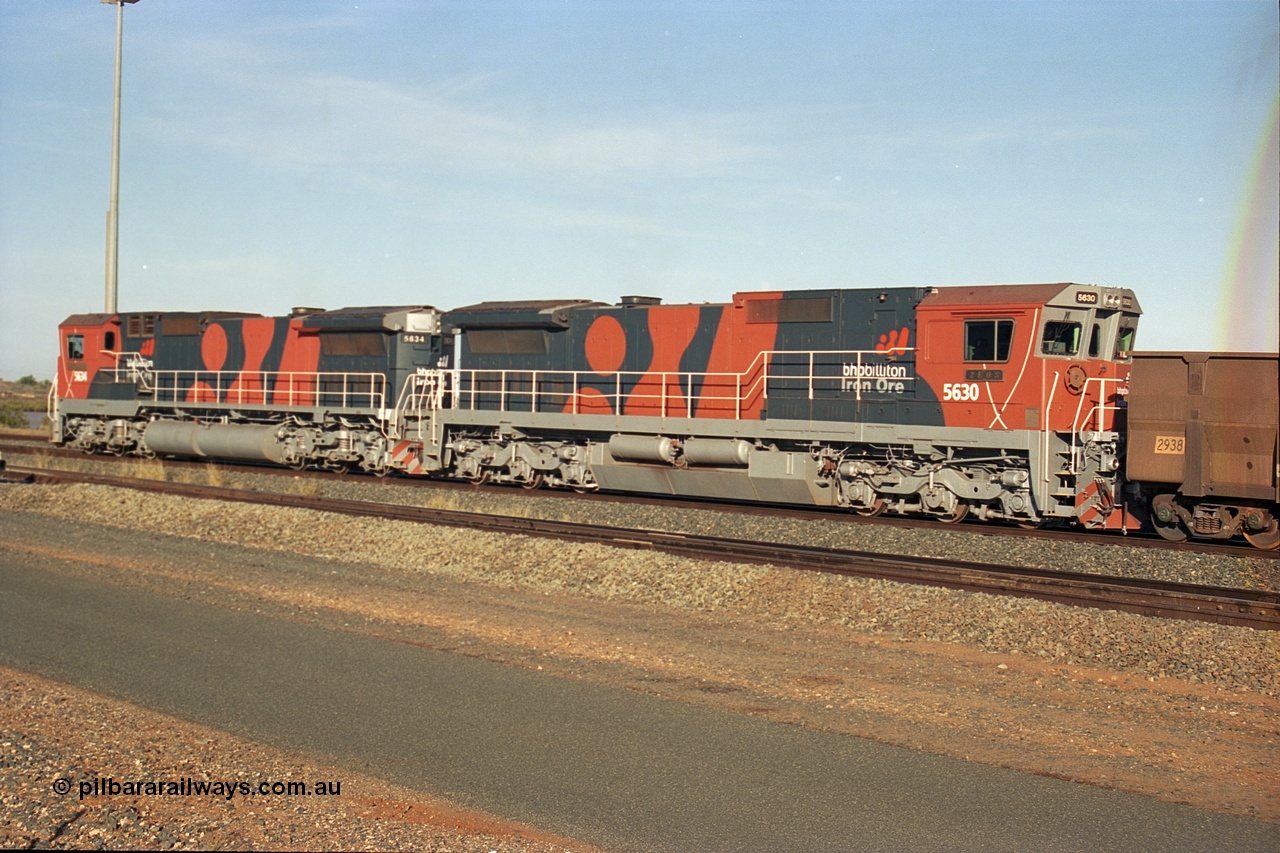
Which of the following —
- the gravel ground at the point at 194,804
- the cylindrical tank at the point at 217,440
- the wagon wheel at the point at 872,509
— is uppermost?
the cylindrical tank at the point at 217,440

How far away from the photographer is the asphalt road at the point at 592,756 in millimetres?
5457

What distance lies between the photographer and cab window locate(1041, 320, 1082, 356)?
51.1ft

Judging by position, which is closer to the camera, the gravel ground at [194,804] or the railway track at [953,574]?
the gravel ground at [194,804]

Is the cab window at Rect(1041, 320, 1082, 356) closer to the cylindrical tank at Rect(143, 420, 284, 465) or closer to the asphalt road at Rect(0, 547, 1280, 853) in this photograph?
the asphalt road at Rect(0, 547, 1280, 853)

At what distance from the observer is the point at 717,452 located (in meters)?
18.2

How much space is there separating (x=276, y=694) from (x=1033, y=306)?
11823 mm

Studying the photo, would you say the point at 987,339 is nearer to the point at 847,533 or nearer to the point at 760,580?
the point at 847,533

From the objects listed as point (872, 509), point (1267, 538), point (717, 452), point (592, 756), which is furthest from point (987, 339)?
point (592, 756)

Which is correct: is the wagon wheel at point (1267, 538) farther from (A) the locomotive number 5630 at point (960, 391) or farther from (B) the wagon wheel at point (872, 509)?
(B) the wagon wheel at point (872, 509)

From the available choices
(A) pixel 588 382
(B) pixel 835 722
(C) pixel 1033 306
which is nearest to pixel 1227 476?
(C) pixel 1033 306

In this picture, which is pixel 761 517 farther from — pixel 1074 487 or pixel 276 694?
pixel 276 694

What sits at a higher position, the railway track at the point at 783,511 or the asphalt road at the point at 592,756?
the railway track at the point at 783,511

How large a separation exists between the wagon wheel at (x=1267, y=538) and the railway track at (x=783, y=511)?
0.11 metres

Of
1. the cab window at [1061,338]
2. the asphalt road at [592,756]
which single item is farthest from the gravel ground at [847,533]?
the asphalt road at [592,756]
